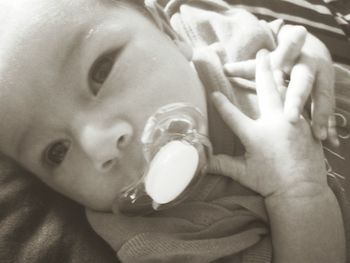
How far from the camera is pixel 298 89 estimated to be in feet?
1.77

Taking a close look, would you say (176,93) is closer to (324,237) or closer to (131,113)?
(131,113)

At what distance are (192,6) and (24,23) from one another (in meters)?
0.35

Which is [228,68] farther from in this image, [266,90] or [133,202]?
[133,202]

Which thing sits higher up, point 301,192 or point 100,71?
point 100,71

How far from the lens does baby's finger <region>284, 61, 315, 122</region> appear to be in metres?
0.51

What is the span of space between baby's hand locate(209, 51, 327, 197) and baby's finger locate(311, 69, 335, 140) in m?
0.02

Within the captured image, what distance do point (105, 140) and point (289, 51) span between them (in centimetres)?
29

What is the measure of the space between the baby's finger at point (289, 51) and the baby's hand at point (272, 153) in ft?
0.20

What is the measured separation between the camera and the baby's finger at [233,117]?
0.53m

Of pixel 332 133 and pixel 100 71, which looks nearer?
pixel 100 71

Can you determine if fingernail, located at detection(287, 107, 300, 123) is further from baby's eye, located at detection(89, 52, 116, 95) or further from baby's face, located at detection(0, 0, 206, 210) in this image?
baby's eye, located at detection(89, 52, 116, 95)

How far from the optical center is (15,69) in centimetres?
43

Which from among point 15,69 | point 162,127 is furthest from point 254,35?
point 15,69

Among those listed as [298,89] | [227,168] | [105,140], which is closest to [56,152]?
[105,140]
